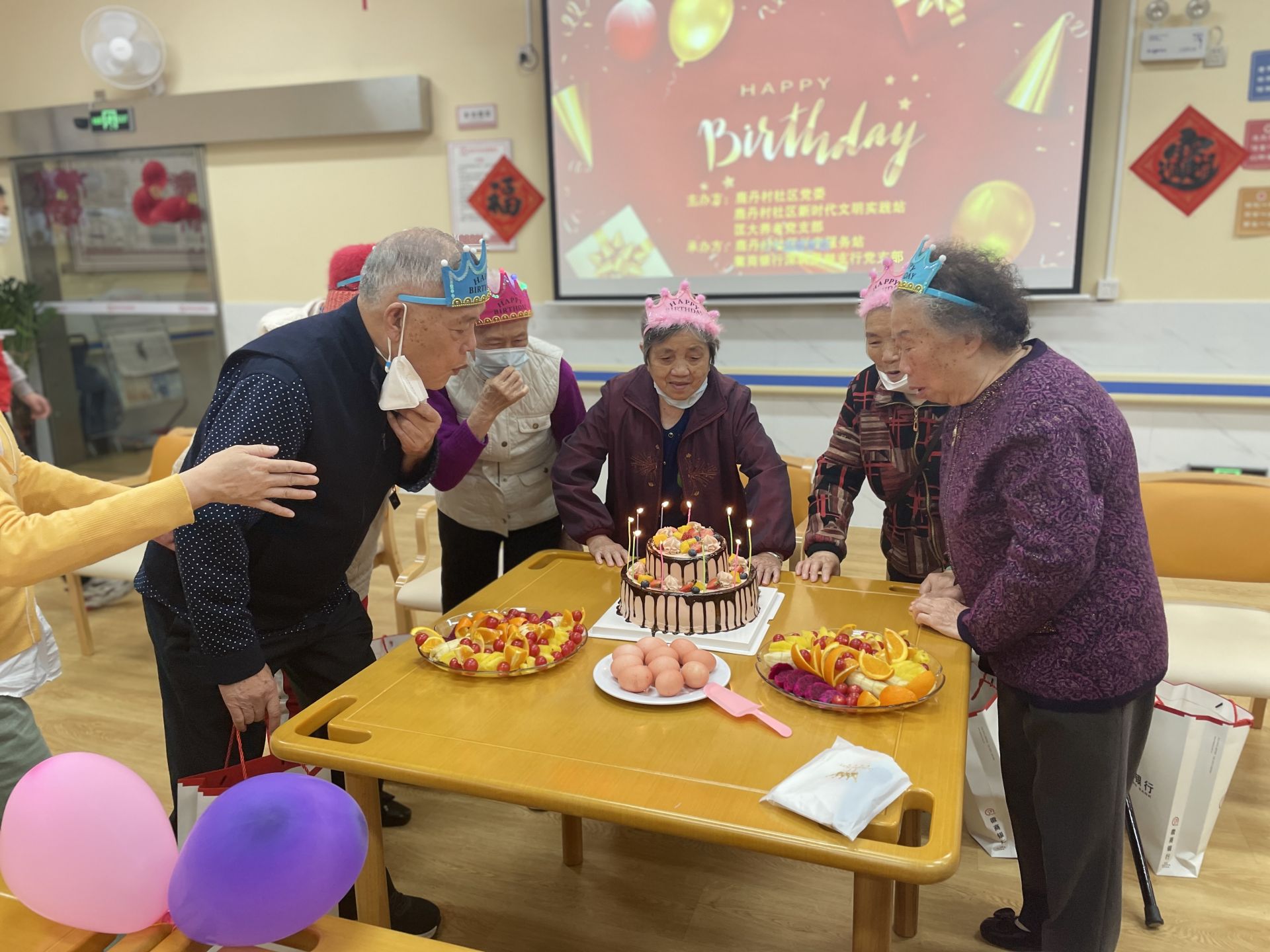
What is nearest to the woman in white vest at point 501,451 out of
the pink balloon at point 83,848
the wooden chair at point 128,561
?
the pink balloon at point 83,848

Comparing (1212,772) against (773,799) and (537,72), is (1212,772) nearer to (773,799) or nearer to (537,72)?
(773,799)

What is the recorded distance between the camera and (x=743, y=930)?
2137 millimetres

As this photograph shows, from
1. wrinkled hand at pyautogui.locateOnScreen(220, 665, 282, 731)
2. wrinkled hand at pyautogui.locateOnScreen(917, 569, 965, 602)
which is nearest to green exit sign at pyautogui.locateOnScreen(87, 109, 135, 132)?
wrinkled hand at pyautogui.locateOnScreen(220, 665, 282, 731)

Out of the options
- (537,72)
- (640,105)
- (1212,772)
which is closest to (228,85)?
(537,72)

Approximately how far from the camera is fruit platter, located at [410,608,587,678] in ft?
5.52

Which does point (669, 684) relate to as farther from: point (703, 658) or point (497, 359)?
Answer: point (497, 359)

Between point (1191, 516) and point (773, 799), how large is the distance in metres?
2.02

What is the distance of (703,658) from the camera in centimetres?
166

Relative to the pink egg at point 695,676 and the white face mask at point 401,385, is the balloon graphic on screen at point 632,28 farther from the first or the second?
the pink egg at point 695,676

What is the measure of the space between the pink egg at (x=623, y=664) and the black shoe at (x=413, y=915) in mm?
926

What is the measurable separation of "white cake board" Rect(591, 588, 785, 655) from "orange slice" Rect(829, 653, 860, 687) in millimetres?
241

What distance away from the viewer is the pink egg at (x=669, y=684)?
1574 millimetres

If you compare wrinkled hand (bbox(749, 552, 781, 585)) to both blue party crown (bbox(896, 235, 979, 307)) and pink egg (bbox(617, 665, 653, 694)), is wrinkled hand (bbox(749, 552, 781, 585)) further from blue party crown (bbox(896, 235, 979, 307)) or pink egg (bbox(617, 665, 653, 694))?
blue party crown (bbox(896, 235, 979, 307))

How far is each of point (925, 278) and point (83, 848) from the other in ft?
4.96
